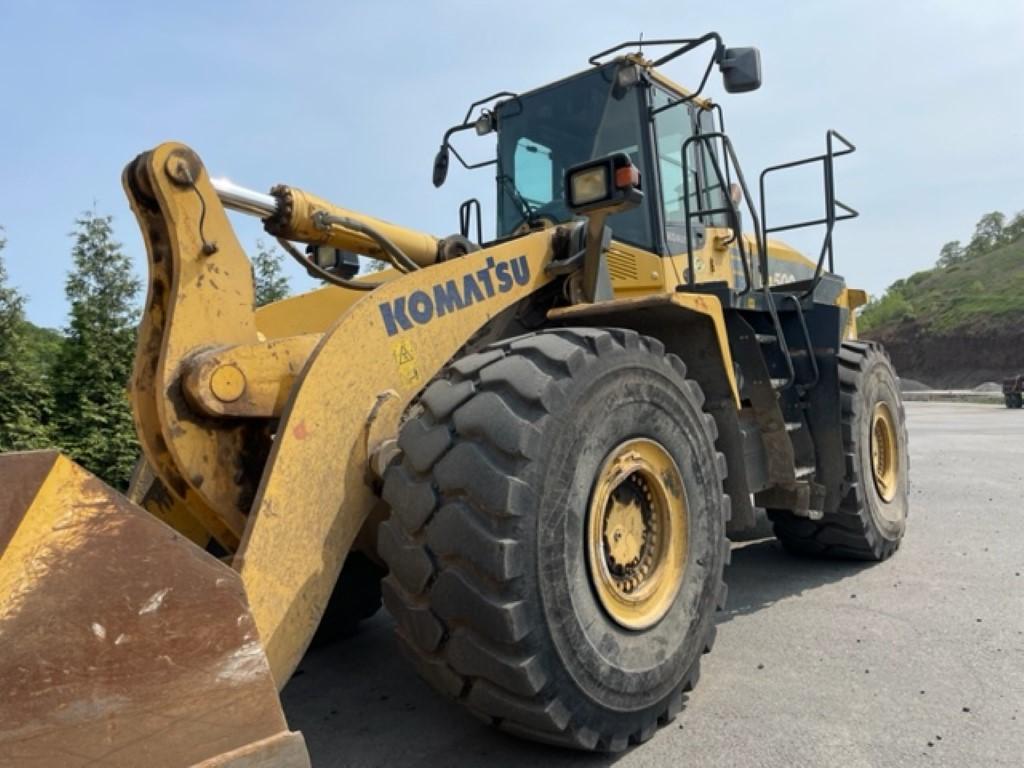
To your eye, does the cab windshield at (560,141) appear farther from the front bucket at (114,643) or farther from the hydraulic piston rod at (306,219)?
the front bucket at (114,643)

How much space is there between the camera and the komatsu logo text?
284 centimetres

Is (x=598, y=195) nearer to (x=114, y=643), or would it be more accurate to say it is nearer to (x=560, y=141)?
(x=560, y=141)

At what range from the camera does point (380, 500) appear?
107 inches

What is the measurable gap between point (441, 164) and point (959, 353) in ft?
162

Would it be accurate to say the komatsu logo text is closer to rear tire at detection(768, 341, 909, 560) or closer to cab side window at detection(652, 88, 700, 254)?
cab side window at detection(652, 88, 700, 254)

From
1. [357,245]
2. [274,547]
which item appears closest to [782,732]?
[274,547]

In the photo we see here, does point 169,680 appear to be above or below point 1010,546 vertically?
above

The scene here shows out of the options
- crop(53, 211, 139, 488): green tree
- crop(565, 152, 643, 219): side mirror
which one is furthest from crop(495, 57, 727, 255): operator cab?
crop(53, 211, 139, 488): green tree

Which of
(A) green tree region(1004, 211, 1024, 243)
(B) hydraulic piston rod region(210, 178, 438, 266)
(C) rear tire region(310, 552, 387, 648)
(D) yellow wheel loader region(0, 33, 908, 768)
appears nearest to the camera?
(D) yellow wheel loader region(0, 33, 908, 768)

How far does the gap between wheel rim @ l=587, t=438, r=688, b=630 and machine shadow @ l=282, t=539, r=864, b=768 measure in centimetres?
47

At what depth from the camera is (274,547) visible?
2.37m

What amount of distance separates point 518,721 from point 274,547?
2.93ft

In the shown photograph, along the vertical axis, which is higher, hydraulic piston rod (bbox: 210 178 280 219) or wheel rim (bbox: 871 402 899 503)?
hydraulic piston rod (bbox: 210 178 280 219)

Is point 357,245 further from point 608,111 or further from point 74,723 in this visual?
point 74,723
